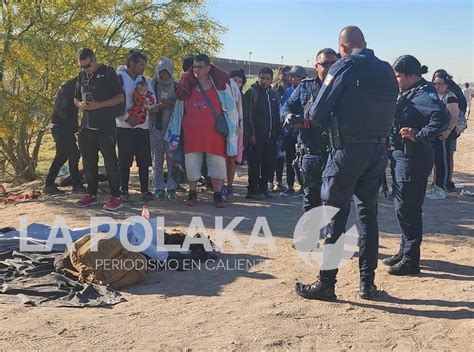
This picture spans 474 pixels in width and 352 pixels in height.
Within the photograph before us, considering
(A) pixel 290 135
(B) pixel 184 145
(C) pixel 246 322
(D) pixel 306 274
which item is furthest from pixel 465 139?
(C) pixel 246 322

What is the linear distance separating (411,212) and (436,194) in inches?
159

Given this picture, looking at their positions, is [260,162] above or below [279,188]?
above

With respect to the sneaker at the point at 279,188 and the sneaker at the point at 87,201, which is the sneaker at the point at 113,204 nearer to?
the sneaker at the point at 87,201

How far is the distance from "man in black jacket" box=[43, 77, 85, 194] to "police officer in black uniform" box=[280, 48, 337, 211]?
3905 millimetres

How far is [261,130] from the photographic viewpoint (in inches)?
327

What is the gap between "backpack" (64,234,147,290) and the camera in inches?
184

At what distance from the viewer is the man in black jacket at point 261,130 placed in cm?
829

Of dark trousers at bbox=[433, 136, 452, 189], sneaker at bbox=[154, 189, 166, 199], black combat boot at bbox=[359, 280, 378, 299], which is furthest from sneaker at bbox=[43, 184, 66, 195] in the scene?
dark trousers at bbox=[433, 136, 452, 189]

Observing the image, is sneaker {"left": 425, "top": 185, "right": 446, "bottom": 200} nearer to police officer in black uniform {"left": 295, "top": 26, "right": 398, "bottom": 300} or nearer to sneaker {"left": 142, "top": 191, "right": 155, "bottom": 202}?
sneaker {"left": 142, "top": 191, "right": 155, "bottom": 202}

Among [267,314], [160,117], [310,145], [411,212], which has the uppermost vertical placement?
[160,117]

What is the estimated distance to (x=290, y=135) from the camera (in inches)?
328

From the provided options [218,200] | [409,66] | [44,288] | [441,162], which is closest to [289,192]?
[218,200]

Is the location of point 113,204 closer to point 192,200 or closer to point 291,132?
point 192,200

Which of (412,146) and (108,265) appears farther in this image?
(412,146)
